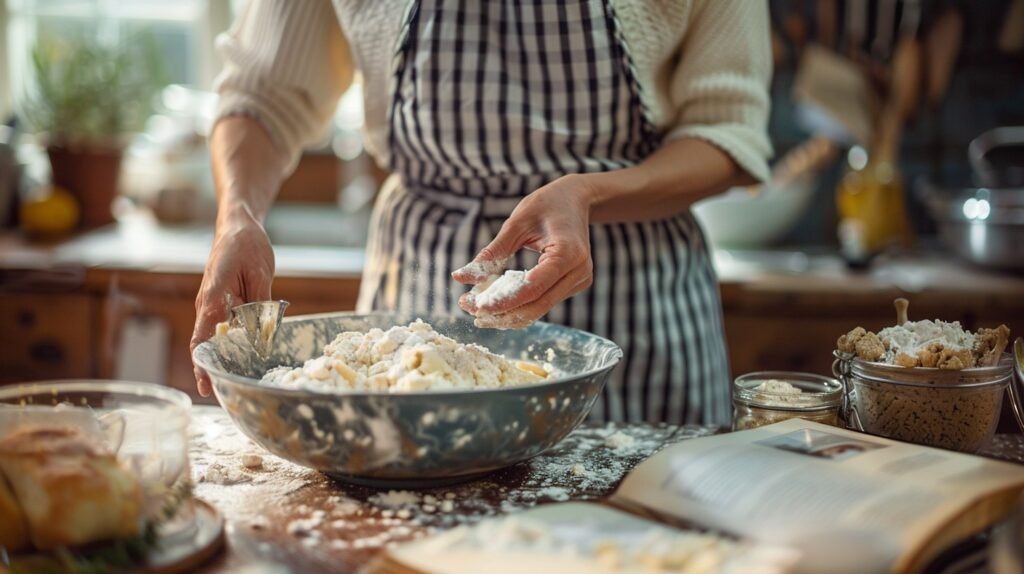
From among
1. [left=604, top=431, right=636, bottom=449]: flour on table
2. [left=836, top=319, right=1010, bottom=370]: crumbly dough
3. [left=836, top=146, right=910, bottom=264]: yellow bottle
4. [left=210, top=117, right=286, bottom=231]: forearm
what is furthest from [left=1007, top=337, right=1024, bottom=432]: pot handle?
[left=836, top=146, right=910, bottom=264]: yellow bottle

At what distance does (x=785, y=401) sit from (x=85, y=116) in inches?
78.6

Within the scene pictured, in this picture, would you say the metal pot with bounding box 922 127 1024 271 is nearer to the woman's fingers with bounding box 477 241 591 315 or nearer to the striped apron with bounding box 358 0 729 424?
the striped apron with bounding box 358 0 729 424

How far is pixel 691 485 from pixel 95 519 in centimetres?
42

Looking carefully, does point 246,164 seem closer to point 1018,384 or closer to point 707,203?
point 1018,384

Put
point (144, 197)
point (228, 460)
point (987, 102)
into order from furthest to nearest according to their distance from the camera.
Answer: point (144, 197) < point (987, 102) < point (228, 460)

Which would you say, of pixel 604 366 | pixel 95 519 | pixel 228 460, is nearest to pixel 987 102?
pixel 604 366

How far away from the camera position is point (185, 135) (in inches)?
100

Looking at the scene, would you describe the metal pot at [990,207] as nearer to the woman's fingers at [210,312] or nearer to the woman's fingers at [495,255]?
the woman's fingers at [495,255]

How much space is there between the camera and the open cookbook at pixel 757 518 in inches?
23.6

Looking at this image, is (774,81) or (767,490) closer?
(767,490)

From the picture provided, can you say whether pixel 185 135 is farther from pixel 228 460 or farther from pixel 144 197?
pixel 228 460

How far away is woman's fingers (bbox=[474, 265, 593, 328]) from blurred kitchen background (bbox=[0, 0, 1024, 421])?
3.23 ft

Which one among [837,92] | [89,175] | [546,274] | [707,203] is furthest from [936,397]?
[89,175]

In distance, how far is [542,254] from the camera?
34.4 inches
